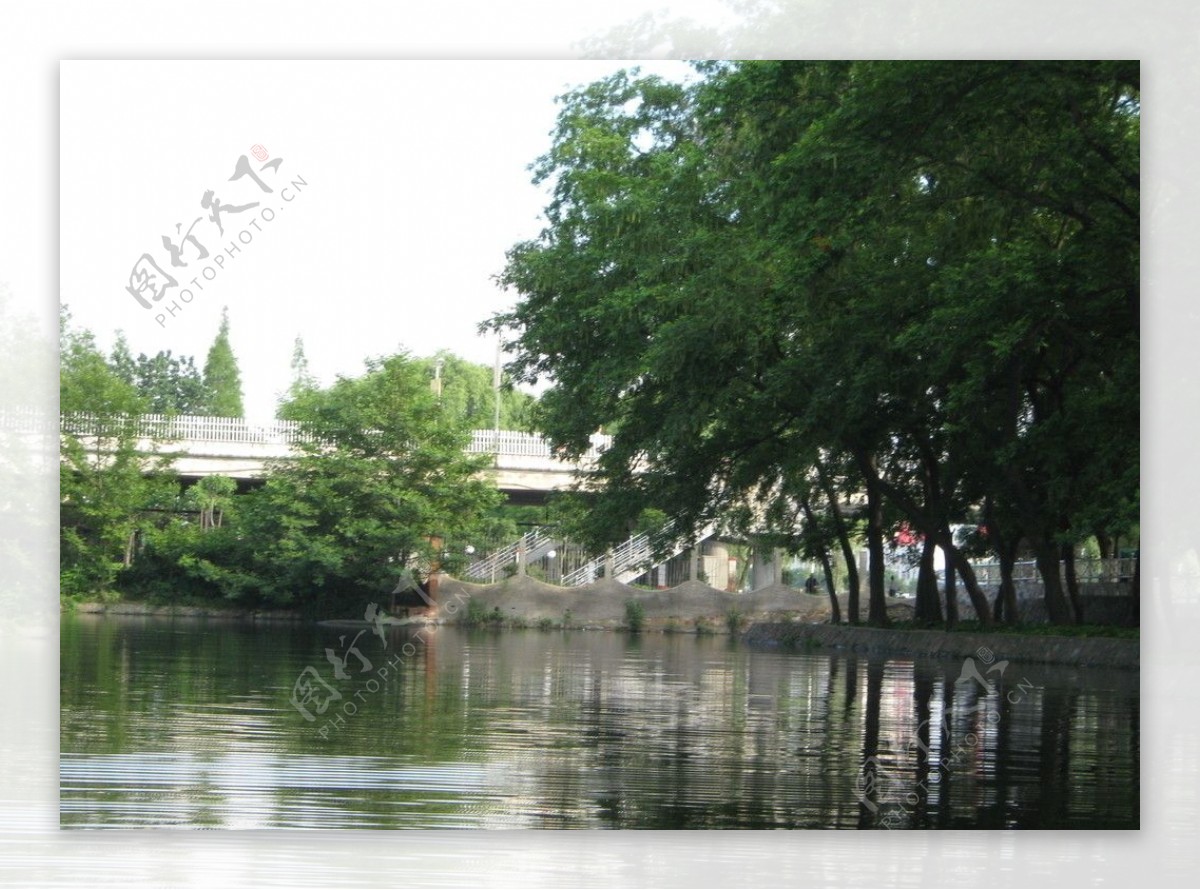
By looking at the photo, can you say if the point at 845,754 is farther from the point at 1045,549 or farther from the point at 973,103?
the point at 1045,549

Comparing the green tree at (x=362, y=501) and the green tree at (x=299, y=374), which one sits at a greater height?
the green tree at (x=299, y=374)

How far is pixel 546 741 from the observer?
8.91m

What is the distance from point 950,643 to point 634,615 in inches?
183

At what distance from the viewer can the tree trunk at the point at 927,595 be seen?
56.8ft

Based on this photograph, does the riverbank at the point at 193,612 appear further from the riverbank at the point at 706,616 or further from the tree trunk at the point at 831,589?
the tree trunk at the point at 831,589

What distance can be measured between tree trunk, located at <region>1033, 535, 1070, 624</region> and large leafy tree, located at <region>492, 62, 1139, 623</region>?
27 mm

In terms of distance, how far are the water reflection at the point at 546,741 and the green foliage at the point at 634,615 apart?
18cm

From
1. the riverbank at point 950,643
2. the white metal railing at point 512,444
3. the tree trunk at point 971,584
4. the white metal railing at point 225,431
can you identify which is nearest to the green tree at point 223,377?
the white metal railing at point 225,431

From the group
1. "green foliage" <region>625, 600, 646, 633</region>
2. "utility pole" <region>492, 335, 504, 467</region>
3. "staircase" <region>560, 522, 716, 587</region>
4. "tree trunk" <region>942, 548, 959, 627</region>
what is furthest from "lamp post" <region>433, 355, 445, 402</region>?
"tree trunk" <region>942, 548, 959, 627</region>

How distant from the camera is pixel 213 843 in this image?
6.78 meters

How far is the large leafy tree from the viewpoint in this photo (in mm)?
10797

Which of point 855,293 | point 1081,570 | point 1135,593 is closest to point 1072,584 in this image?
point 1081,570

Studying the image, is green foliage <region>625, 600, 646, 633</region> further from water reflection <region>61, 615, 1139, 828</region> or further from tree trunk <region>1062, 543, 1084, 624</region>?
tree trunk <region>1062, 543, 1084, 624</region>

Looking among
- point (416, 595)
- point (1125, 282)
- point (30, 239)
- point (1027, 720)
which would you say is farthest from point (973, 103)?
point (30, 239)
